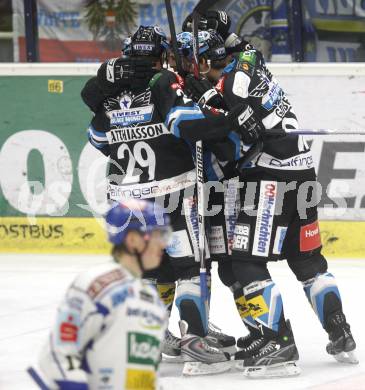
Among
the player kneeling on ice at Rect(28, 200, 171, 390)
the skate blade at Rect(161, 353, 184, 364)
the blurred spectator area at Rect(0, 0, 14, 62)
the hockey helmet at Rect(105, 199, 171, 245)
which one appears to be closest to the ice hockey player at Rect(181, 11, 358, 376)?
the skate blade at Rect(161, 353, 184, 364)

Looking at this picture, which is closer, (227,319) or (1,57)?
(227,319)

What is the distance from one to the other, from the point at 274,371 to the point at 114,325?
245cm

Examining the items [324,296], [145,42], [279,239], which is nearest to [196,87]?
[145,42]

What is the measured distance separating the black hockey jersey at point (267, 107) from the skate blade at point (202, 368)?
3.37 ft

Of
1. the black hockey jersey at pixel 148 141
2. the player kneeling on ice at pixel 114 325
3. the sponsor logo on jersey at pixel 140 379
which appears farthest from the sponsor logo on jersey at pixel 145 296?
the black hockey jersey at pixel 148 141

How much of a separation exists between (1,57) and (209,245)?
255 inches

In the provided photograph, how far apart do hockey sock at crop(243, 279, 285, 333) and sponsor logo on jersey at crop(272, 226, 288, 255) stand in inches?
6.0

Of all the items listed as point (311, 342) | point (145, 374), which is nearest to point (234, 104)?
point (311, 342)

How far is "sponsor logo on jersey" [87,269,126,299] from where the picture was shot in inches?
140

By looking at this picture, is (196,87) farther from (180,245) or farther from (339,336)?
(339,336)

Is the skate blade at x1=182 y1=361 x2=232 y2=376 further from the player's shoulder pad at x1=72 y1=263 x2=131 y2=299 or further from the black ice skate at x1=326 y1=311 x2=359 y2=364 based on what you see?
the player's shoulder pad at x1=72 y1=263 x2=131 y2=299

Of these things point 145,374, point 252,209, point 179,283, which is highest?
point 145,374

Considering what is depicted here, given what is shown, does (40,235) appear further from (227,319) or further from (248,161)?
(248,161)

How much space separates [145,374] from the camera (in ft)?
11.9
